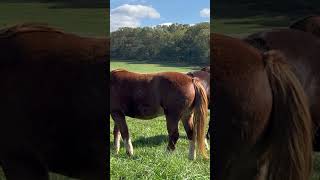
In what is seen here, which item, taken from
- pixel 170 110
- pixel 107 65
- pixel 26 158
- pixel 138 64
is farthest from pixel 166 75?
pixel 26 158

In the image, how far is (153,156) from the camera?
3.03 m

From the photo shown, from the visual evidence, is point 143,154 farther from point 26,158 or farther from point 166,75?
point 26,158

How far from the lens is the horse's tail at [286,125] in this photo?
5.01 ft

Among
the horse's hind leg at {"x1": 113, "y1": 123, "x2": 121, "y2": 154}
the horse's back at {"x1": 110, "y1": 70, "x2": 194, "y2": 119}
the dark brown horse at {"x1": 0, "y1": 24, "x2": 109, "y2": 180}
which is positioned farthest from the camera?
the horse's back at {"x1": 110, "y1": 70, "x2": 194, "y2": 119}

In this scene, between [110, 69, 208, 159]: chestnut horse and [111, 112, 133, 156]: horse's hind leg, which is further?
[110, 69, 208, 159]: chestnut horse

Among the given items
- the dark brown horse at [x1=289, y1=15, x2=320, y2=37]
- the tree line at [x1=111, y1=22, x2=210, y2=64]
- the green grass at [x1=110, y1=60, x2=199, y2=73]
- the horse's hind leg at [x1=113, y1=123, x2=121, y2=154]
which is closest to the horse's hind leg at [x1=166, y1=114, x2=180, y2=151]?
the horse's hind leg at [x1=113, y1=123, x2=121, y2=154]

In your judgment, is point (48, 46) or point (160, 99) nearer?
point (48, 46)

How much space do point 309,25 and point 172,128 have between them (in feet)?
5.57

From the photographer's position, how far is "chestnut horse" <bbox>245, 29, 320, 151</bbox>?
1791 millimetres

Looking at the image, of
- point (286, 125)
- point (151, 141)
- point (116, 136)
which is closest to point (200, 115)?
point (151, 141)

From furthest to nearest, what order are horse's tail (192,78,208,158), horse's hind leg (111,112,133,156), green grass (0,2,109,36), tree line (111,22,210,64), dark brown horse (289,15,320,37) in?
horse's hind leg (111,112,133,156) < horse's tail (192,78,208,158) < tree line (111,22,210,64) < dark brown horse (289,15,320,37) < green grass (0,2,109,36)

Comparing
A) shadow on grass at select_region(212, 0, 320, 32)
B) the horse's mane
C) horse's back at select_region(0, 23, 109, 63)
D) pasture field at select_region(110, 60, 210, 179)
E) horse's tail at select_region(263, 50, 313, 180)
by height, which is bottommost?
pasture field at select_region(110, 60, 210, 179)

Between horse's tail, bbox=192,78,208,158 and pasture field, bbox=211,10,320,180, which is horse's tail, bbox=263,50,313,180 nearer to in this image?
pasture field, bbox=211,10,320,180

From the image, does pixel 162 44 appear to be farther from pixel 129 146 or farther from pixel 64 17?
pixel 129 146
